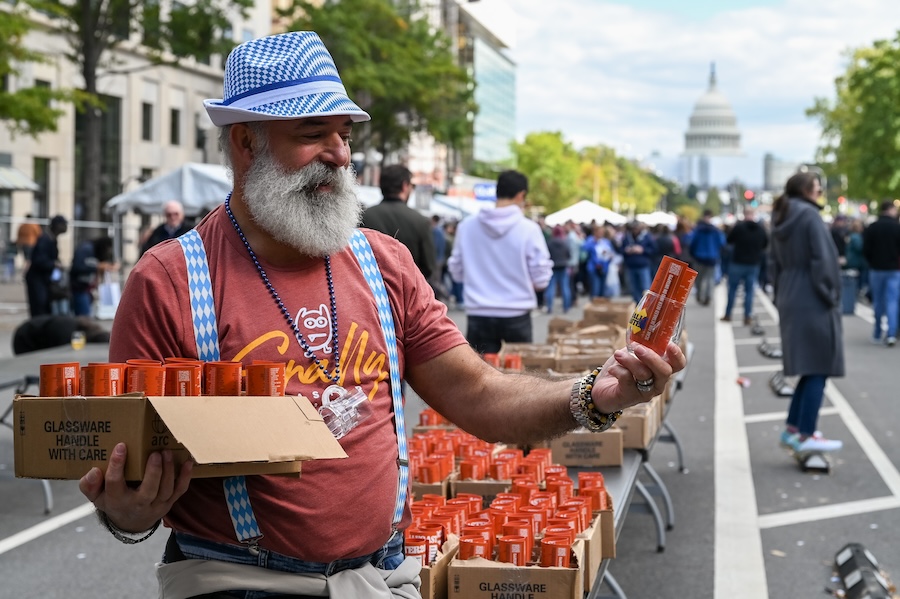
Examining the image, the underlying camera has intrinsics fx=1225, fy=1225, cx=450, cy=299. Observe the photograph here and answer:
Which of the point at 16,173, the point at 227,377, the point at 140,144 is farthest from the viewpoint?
the point at 140,144

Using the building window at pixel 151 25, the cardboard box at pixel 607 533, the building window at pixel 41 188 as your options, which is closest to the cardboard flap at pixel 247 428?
the cardboard box at pixel 607 533

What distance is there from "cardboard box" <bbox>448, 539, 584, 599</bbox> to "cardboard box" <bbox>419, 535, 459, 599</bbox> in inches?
1.9

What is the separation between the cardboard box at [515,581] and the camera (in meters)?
3.78

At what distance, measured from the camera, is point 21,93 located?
70.7ft

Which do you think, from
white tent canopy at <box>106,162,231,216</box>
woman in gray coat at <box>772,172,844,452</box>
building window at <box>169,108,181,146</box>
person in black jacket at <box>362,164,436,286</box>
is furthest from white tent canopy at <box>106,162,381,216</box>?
building window at <box>169,108,181,146</box>

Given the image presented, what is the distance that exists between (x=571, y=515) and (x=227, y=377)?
1.98 metres

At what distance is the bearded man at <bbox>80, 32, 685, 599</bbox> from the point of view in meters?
2.70

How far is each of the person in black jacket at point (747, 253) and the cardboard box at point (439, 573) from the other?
63.0 feet

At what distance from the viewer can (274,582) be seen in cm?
268

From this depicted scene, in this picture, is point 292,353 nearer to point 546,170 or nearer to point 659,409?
point 659,409

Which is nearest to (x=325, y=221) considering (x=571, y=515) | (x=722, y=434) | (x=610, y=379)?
(x=610, y=379)

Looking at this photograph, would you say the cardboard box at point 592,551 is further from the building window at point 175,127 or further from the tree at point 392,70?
the building window at point 175,127

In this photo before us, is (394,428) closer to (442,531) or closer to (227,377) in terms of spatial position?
(227,377)

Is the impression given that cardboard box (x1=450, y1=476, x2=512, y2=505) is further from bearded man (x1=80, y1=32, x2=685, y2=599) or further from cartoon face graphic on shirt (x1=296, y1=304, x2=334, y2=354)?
→ cartoon face graphic on shirt (x1=296, y1=304, x2=334, y2=354)
